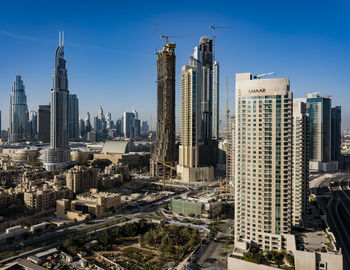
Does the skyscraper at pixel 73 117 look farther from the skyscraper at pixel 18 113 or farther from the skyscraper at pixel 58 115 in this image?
the skyscraper at pixel 58 115

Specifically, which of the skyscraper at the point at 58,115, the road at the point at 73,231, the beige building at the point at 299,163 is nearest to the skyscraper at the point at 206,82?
the road at the point at 73,231

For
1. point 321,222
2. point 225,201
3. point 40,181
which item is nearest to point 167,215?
point 225,201

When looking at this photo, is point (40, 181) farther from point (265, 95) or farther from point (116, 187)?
point (265, 95)

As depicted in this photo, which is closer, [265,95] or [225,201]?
[265,95]

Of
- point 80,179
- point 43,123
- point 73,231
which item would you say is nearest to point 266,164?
point 73,231

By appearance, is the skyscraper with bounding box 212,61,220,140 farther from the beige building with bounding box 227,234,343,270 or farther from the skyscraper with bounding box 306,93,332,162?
the beige building with bounding box 227,234,343,270

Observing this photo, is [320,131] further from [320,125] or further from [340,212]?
[340,212]
